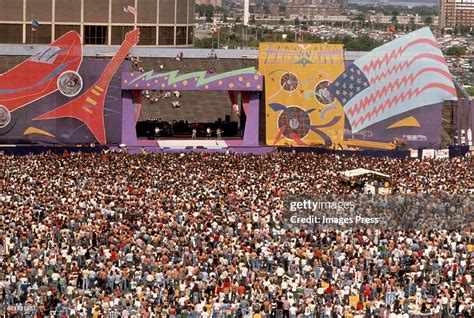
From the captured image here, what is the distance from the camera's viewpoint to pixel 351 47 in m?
200

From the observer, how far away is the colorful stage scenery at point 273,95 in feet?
230

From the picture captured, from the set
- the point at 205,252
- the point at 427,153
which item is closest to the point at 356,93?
the point at 427,153

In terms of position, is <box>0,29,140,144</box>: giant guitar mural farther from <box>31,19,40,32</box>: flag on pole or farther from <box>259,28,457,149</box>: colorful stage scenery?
<box>31,19,40,32</box>: flag on pole

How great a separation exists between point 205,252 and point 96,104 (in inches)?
1133

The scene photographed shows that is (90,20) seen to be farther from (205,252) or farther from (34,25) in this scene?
(205,252)

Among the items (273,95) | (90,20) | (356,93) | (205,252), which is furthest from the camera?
(90,20)

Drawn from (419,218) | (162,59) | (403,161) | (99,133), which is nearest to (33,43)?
(162,59)

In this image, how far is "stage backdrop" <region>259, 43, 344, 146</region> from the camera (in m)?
72.9

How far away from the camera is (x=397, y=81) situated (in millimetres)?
71812

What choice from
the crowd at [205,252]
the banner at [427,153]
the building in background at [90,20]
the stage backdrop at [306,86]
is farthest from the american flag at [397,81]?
the building in background at [90,20]

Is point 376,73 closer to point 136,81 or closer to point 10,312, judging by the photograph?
point 136,81

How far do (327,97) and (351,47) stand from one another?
12753 centimetres

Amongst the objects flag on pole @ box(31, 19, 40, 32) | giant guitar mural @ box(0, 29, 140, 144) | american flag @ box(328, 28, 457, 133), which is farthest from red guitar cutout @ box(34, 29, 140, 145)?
flag on pole @ box(31, 19, 40, 32)

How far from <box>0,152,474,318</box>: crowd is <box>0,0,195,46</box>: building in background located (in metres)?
33.0
